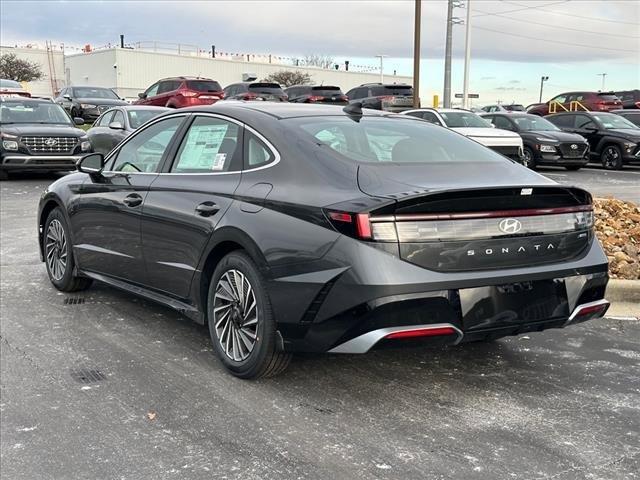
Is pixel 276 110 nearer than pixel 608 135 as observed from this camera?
Yes

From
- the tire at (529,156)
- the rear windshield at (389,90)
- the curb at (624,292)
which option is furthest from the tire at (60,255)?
the rear windshield at (389,90)

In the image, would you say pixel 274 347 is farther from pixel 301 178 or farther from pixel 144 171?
pixel 144 171

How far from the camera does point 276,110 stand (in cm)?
454

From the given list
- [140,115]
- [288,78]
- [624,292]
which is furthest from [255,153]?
[288,78]

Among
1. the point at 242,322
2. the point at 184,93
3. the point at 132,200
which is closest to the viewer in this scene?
the point at 242,322

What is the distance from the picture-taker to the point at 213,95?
75.2 ft

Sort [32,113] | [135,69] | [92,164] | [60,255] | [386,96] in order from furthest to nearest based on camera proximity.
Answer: [135,69]
[386,96]
[32,113]
[60,255]
[92,164]

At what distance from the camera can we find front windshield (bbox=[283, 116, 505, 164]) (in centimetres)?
406

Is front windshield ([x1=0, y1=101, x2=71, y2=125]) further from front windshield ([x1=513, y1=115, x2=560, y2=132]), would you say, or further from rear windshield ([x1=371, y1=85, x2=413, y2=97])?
rear windshield ([x1=371, y1=85, x2=413, y2=97])

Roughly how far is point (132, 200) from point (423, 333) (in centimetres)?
255

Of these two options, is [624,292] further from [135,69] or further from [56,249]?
[135,69]

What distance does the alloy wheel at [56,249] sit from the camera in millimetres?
6066

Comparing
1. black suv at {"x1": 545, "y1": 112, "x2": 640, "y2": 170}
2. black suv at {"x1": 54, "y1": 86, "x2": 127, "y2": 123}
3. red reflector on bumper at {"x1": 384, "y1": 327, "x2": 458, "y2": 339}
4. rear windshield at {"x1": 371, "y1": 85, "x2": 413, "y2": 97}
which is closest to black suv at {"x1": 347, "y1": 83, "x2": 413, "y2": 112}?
rear windshield at {"x1": 371, "y1": 85, "x2": 413, "y2": 97}

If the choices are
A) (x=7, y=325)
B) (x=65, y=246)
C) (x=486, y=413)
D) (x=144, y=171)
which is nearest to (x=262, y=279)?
(x=486, y=413)
